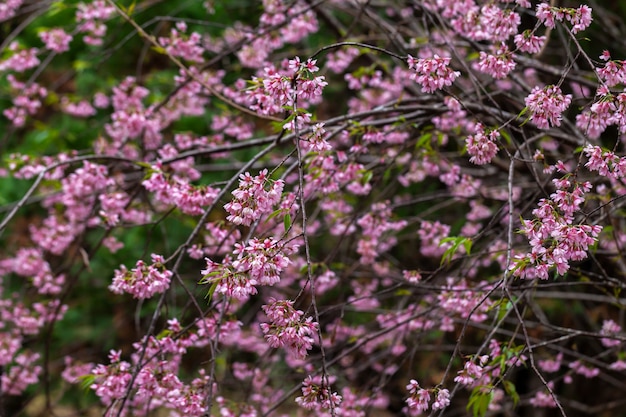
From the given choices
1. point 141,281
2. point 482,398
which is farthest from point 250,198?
point 482,398

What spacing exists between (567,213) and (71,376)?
2915 mm

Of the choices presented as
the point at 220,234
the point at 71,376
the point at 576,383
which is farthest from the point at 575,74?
the point at 71,376

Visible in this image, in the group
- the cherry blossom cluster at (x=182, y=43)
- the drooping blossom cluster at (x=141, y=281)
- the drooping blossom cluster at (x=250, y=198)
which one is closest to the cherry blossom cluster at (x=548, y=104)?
the drooping blossom cluster at (x=250, y=198)

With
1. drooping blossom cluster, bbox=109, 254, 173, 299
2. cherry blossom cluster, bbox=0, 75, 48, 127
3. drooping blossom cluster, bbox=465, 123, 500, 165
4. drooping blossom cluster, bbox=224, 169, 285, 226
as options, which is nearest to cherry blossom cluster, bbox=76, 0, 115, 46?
cherry blossom cluster, bbox=0, 75, 48, 127

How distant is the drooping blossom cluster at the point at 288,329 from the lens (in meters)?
1.84

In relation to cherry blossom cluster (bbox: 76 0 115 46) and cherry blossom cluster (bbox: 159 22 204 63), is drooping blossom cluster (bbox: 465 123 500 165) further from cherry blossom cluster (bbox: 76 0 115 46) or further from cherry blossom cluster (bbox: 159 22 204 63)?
cherry blossom cluster (bbox: 76 0 115 46)

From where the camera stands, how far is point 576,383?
504 centimetres

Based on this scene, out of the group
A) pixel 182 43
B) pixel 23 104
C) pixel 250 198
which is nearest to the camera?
pixel 250 198

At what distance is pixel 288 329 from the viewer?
1.83m

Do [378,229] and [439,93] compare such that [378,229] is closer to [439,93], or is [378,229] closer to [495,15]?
[439,93]

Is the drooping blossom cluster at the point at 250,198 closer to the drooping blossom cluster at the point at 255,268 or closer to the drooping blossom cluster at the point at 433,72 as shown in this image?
the drooping blossom cluster at the point at 255,268

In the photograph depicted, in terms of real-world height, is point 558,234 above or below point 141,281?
below

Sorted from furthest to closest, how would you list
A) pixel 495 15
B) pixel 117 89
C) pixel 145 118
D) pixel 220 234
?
pixel 117 89 < pixel 145 118 < pixel 220 234 < pixel 495 15

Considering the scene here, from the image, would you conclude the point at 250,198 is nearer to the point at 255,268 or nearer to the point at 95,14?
the point at 255,268
